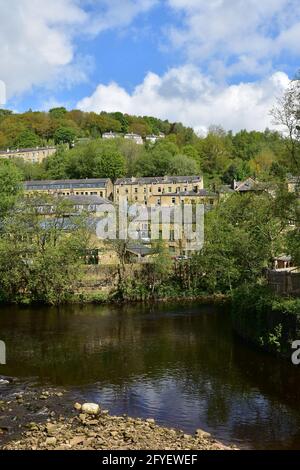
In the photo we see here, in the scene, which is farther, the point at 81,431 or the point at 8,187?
the point at 8,187

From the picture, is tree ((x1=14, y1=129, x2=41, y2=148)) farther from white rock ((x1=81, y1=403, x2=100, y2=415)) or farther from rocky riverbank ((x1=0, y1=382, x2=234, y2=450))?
white rock ((x1=81, y1=403, x2=100, y2=415))

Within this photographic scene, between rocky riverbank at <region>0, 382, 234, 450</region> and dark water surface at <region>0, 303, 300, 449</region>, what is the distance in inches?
47.3

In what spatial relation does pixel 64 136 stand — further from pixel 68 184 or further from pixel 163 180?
pixel 163 180

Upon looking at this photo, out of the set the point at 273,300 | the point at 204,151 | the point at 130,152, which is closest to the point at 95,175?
the point at 130,152

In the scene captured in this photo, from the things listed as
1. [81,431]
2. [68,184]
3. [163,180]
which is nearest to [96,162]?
[68,184]

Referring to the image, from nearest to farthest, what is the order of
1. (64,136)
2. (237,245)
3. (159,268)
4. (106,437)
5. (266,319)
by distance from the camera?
(106,437), (266,319), (237,245), (159,268), (64,136)

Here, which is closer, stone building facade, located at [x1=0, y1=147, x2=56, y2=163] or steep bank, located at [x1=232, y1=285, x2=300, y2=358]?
steep bank, located at [x1=232, y1=285, x2=300, y2=358]

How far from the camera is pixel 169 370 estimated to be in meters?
27.7

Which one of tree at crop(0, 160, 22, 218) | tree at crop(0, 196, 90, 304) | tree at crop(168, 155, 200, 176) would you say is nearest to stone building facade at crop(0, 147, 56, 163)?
tree at crop(168, 155, 200, 176)

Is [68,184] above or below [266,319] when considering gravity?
above

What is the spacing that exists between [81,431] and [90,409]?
244 cm

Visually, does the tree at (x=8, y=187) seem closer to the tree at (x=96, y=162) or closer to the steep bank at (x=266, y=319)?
the steep bank at (x=266, y=319)

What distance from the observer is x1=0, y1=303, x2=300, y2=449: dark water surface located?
20.9 m

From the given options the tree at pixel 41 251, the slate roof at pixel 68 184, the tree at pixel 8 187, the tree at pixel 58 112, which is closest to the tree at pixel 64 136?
the tree at pixel 58 112
